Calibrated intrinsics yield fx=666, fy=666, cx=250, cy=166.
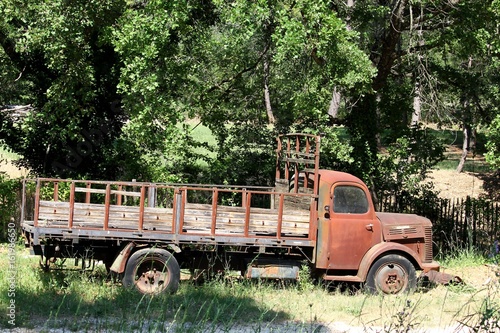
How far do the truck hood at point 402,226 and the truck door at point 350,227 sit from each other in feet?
0.76

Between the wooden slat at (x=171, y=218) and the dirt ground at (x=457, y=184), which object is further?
the dirt ground at (x=457, y=184)

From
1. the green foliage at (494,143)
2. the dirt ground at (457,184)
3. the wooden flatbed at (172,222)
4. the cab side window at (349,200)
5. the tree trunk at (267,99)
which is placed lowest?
the wooden flatbed at (172,222)

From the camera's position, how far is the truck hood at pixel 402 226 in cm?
1184

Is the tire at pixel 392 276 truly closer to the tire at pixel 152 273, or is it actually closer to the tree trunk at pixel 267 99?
the tire at pixel 152 273

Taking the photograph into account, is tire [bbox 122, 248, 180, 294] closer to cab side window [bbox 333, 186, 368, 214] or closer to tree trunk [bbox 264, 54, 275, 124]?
cab side window [bbox 333, 186, 368, 214]

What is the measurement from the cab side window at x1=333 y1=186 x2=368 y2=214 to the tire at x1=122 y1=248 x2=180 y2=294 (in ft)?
9.75

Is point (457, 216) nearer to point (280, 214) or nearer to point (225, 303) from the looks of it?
point (280, 214)

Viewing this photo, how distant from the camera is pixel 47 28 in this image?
13.9 metres

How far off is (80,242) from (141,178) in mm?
6533

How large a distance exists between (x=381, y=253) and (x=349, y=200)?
1.06 meters

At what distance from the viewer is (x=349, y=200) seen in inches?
457

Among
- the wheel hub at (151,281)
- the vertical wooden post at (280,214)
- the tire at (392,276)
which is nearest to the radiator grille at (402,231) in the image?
the tire at (392,276)

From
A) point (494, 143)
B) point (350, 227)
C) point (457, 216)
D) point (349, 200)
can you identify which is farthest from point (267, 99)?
point (350, 227)

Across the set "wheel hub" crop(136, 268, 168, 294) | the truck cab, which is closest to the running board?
the truck cab
